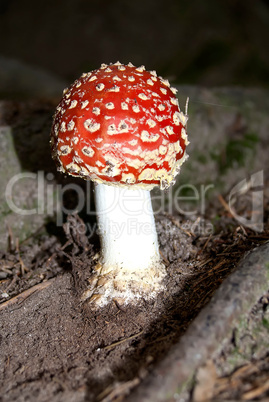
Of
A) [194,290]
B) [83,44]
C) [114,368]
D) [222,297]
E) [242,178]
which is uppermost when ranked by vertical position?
[83,44]

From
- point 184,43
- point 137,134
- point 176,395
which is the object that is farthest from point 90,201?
point 184,43

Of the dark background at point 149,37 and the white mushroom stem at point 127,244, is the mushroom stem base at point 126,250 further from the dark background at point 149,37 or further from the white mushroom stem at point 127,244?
the dark background at point 149,37

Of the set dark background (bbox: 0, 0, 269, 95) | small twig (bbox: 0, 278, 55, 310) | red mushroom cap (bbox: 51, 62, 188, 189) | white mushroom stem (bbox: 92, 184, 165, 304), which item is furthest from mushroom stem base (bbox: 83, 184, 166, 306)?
dark background (bbox: 0, 0, 269, 95)

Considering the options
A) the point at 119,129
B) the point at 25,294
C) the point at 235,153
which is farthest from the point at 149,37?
the point at 25,294

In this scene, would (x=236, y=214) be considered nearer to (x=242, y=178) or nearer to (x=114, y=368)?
(x=242, y=178)

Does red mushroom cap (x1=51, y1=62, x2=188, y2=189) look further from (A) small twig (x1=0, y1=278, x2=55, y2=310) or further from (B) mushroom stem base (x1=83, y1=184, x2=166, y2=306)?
(A) small twig (x1=0, y1=278, x2=55, y2=310)

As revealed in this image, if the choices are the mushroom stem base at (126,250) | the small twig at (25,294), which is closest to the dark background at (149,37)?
the mushroom stem base at (126,250)

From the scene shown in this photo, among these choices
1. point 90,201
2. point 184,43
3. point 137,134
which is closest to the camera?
point 137,134
